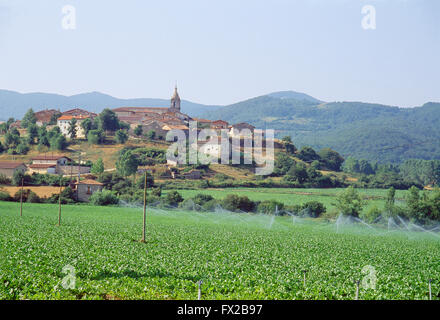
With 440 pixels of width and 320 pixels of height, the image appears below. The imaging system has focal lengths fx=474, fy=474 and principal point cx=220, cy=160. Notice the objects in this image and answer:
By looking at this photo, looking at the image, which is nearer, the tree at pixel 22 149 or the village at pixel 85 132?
the village at pixel 85 132

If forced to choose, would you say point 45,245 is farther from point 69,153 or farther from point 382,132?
point 382,132

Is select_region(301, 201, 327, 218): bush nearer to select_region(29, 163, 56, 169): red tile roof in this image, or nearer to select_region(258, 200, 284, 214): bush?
select_region(258, 200, 284, 214): bush

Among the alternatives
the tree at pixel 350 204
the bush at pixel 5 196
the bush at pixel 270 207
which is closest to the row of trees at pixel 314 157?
the tree at pixel 350 204

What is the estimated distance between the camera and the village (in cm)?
6147

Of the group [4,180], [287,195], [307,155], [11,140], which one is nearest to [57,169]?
[4,180]

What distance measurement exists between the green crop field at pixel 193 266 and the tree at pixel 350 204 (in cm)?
2050

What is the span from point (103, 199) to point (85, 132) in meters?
39.6

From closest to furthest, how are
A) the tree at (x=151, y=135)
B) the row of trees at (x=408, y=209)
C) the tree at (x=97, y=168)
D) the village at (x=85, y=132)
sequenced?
the row of trees at (x=408, y=209) < the village at (x=85, y=132) < the tree at (x=97, y=168) < the tree at (x=151, y=135)

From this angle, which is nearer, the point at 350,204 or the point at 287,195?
the point at 350,204

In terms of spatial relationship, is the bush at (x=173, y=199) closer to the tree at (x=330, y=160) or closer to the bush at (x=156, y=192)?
→ the bush at (x=156, y=192)

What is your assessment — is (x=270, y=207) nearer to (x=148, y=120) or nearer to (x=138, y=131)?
(x=138, y=131)

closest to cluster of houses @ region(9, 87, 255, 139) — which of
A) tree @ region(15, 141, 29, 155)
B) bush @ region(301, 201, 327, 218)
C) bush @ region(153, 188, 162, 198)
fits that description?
tree @ region(15, 141, 29, 155)

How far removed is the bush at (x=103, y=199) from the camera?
52562 mm

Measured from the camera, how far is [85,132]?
8931cm
